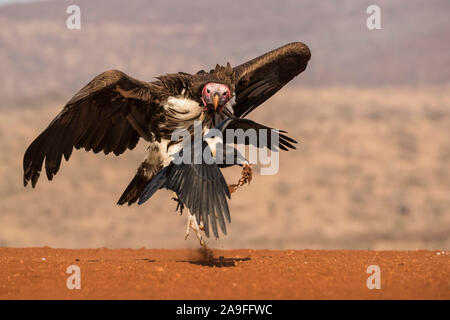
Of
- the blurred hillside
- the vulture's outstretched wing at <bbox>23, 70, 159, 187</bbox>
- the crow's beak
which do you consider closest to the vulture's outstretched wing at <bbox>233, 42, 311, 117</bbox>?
the crow's beak

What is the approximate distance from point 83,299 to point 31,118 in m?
26.0

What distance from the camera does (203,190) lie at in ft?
23.6

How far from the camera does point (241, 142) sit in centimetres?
861

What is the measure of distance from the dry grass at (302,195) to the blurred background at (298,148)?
52 millimetres

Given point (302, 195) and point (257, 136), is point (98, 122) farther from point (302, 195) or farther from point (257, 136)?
point (302, 195)

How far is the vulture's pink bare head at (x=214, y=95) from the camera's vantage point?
9031 millimetres

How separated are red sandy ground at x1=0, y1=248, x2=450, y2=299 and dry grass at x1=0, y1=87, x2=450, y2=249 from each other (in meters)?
11.0

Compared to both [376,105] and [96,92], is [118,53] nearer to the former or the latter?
[376,105]

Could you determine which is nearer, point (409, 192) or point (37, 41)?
point (409, 192)

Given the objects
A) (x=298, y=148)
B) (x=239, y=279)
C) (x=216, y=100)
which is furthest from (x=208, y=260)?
(x=298, y=148)

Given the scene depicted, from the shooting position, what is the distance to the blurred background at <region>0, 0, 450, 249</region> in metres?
21.4

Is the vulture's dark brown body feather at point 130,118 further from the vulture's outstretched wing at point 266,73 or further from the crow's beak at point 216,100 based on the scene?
the vulture's outstretched wing at point 266,73

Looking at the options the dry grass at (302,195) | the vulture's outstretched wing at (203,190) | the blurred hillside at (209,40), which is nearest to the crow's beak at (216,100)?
the vulture's outstretched wing at (203,190)

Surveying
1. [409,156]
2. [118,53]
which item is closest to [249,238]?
[409,156]
